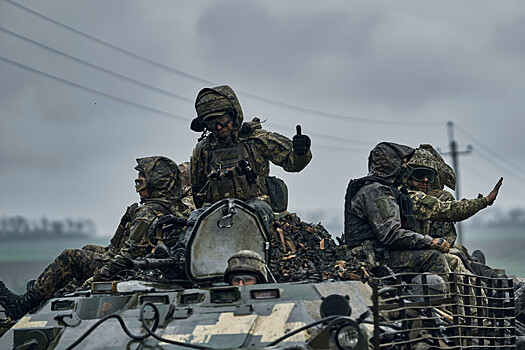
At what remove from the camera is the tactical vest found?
12805 mm

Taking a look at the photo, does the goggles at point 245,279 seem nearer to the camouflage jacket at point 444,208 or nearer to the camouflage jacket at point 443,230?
the camouflage jacket at point 444,208

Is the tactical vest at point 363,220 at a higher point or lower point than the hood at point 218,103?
lower

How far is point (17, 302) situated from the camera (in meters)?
14.6

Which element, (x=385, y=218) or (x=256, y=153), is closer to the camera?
(x=385, y=218)

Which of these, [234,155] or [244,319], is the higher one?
[234,155]

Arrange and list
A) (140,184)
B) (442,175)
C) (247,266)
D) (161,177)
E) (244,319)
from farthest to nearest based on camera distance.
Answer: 1. (442,175)
2. (140,184)
3. (161,177)
4. (247,266)
5. (244,319)

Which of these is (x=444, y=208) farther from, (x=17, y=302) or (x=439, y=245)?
(x=17, y=302)

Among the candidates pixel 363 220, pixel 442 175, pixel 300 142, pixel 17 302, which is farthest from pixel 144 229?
pixel 442 175

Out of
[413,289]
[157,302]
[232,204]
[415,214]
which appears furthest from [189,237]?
[415,214]

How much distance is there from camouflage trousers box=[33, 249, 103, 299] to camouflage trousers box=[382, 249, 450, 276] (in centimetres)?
490

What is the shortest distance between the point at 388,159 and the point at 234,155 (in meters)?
2.39

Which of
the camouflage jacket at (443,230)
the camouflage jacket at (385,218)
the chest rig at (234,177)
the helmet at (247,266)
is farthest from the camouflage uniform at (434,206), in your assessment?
the helmet at (247,266)

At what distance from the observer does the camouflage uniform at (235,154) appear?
13.5m

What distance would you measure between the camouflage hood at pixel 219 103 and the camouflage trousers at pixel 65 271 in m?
3.00
